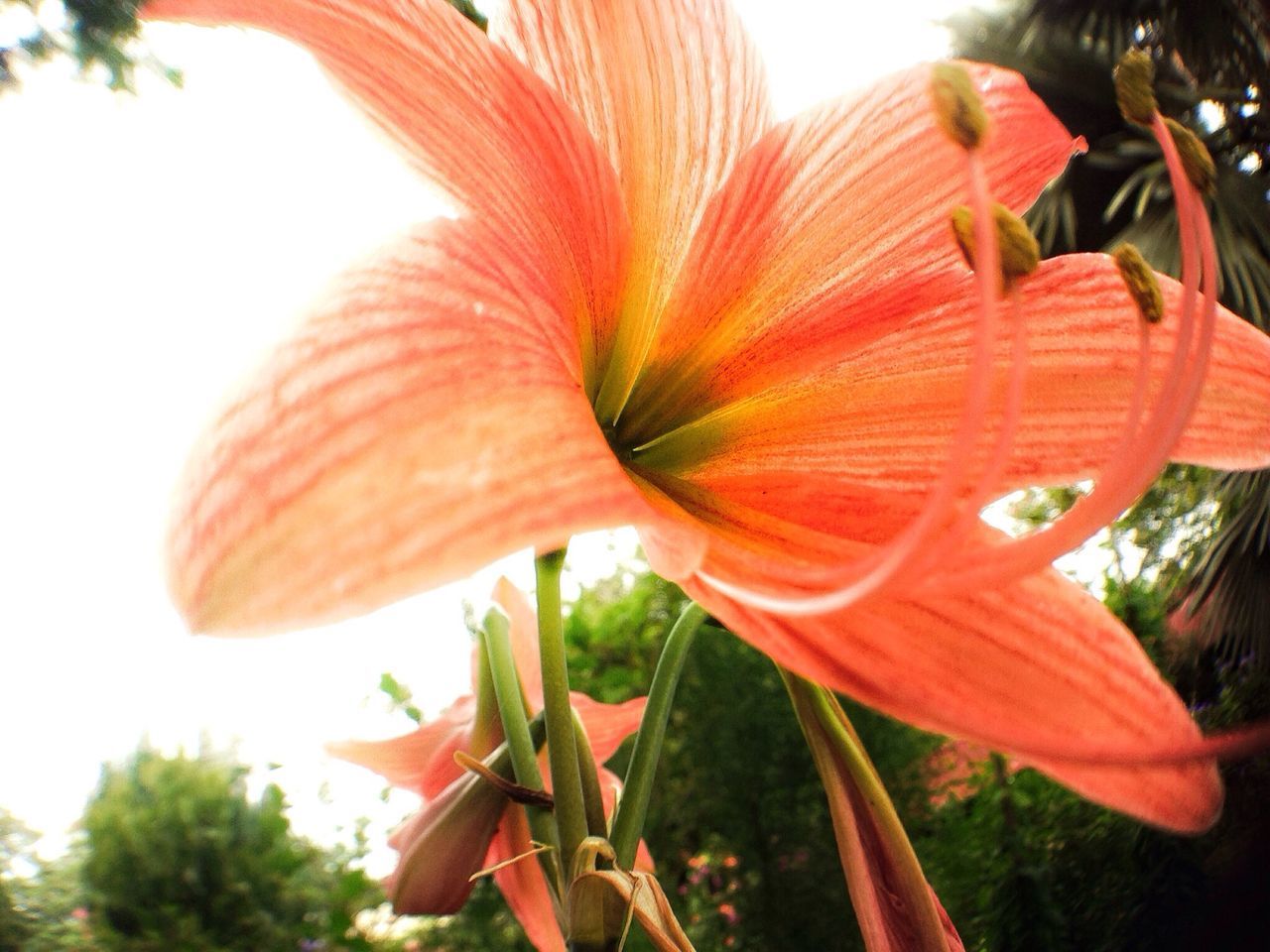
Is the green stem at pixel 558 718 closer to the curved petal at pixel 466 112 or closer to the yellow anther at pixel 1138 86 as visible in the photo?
the curved petal at pixel 466 112

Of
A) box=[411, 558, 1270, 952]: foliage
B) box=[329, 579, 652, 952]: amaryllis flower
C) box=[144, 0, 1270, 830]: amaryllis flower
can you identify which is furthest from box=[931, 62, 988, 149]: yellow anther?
box=[411, 558, 1270, 952]: foliage

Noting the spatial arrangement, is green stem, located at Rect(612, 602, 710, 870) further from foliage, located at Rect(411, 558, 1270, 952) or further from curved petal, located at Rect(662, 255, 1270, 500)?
foliage, located at Rect(411, 558, 1270, 952)

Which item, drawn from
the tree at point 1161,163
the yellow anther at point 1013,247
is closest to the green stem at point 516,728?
the yellow anther at point 1013,247

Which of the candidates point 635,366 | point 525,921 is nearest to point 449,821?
point 525,921

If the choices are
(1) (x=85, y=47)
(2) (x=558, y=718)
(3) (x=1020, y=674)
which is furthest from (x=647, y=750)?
(1) (x=85, y=47)

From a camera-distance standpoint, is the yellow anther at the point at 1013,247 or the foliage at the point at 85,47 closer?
the yellow anther at the point at 1013,247

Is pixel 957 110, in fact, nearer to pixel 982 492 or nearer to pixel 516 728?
pixel 982 492
